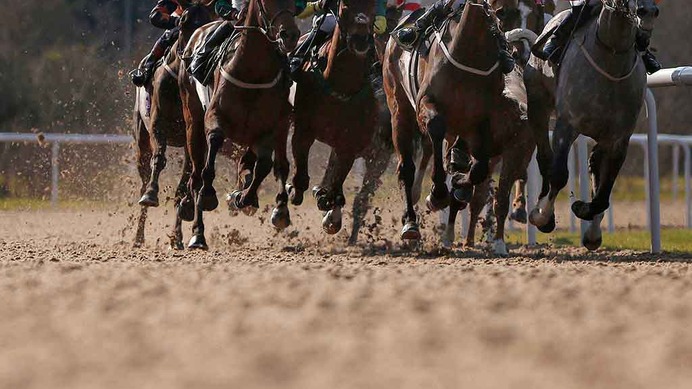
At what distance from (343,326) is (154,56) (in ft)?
19.8

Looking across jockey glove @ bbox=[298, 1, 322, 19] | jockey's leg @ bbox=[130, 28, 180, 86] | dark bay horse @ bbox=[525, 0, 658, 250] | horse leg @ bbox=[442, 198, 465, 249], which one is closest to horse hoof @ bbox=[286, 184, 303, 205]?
horse leg @ bbox=[442, 198, 465, 249]

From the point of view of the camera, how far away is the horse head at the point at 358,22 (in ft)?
26.9

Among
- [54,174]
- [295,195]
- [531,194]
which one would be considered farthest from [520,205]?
[54,174]

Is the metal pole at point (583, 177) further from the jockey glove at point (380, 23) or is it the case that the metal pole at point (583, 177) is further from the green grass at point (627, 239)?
the jockey glove at point (380, 23)

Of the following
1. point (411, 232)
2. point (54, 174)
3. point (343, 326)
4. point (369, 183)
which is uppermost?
point (54, 174)

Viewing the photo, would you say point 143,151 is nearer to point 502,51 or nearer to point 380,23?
point 380,23

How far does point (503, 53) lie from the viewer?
817cm

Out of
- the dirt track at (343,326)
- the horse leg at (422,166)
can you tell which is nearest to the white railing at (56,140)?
the horse leg at (422,166)

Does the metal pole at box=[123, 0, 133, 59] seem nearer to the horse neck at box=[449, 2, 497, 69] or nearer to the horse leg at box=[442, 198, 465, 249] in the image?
the horse leg at box=[442, 198, 465, 249]

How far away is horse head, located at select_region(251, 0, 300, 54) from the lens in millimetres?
7875

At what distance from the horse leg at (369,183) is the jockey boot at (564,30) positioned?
7.67 feet

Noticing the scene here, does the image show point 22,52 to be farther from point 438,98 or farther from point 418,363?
point 418,363

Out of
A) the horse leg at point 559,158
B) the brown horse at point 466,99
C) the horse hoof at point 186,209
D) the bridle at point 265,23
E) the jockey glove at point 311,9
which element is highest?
the jockey glove at point 311,9

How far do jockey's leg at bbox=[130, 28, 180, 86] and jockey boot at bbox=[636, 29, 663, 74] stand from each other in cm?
321
